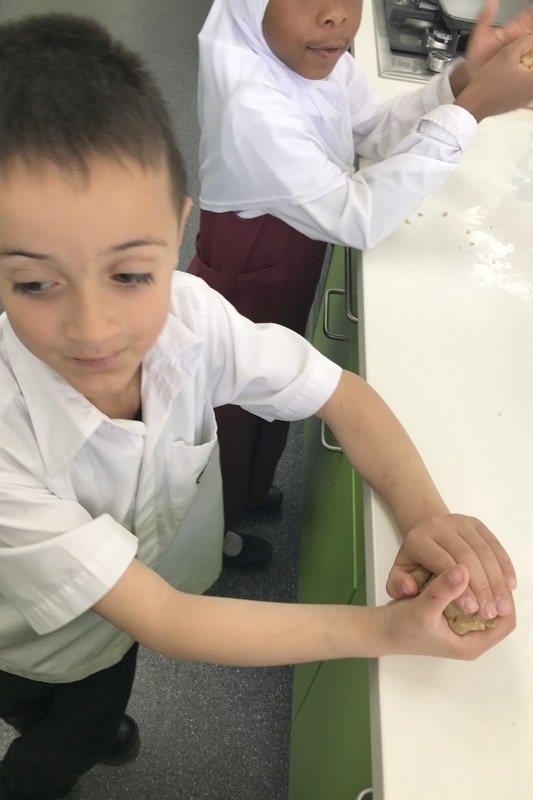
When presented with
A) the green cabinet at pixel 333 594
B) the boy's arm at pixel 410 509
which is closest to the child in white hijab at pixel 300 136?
the green cabinet at pixel 333 594

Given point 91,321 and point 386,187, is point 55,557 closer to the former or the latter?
point 91,321

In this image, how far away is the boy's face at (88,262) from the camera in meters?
0.42

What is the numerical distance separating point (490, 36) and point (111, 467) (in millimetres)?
892

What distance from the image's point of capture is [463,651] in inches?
17.9

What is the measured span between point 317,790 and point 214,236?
30.3 inches

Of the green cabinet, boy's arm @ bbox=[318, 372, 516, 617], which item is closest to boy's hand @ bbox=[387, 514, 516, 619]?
boy's arm @ bbox=[318, 372, 516, 617]

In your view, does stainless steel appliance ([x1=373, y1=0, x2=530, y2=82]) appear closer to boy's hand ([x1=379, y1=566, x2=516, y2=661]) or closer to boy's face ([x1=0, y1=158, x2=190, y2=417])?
boy's face ([x1=0, y1=158, x2=190, y2=417])

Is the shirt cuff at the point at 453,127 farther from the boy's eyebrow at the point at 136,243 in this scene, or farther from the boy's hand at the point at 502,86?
the boy's eyebrow at the point at 136,243

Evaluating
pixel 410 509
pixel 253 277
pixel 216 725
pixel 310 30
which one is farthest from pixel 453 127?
pixel 216 725

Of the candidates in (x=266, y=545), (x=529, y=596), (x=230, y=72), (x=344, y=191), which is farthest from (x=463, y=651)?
(x=266, y=545)

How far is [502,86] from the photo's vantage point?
34.0 inches

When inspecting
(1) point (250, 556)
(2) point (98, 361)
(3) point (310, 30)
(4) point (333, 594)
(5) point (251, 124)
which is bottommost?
(1) point (250, 556)

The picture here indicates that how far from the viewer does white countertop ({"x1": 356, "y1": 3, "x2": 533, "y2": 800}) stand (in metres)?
0.42

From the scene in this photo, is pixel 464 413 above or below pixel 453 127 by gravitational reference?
A: below
